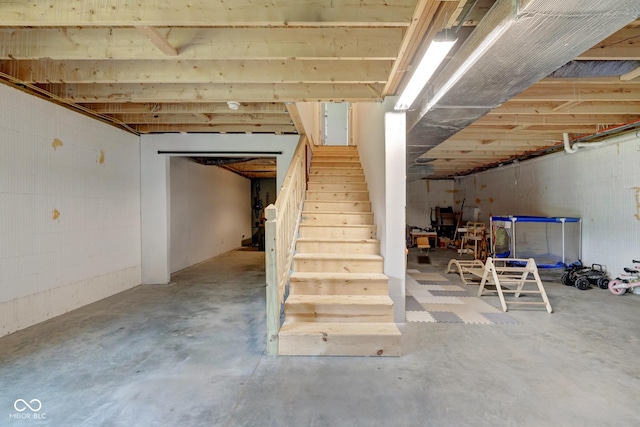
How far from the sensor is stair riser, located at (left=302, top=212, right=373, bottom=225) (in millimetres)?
4277

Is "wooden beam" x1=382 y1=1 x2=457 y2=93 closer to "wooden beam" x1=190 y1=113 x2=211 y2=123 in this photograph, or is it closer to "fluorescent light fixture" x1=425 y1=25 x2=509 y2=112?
"fluorescent light fixture" x1=425 y1=25 x2=509 y2=112

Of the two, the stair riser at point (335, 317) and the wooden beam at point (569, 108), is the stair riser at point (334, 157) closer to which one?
the wooden beam at point (569, 108)

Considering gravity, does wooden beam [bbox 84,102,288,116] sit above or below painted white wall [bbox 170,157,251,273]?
above

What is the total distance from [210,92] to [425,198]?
32.4 feet

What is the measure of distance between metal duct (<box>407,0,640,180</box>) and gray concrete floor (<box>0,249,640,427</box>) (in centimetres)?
231

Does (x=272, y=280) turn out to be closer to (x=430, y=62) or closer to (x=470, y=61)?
(x=430, y=62)

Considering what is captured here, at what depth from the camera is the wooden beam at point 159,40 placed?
7.39 feet

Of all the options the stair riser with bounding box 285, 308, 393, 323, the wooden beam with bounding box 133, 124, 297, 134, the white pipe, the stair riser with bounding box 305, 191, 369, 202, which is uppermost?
the wooden beam with bounding box 133, 124, 297, 134

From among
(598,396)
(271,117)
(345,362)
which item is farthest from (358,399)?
(271,117)

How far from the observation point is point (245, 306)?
4.04 meters

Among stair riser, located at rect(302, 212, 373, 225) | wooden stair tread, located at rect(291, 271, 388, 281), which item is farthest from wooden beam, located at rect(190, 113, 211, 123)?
wooden stair tread, located at rect(291, 271, 388, 281)

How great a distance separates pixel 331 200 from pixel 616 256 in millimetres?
4953

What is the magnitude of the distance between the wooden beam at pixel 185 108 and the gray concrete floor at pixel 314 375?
2.77 metres

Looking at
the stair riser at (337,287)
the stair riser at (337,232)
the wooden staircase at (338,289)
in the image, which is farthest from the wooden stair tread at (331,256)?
the stair riser at (337,232)
